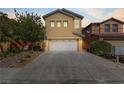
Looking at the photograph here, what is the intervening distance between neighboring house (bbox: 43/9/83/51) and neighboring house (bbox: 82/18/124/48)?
2.79 m

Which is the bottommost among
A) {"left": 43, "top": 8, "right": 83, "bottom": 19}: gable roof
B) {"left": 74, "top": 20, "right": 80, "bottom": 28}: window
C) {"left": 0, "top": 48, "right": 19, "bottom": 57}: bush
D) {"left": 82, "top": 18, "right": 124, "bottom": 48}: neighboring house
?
{"left": 0, "top": 48, "right": 19, "bottom": 57}: bush

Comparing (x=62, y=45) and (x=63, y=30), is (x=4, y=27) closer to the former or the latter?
(x=62, y=45)

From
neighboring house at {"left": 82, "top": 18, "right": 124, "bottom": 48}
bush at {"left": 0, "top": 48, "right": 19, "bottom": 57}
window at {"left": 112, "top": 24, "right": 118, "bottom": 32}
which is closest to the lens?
bush at {"left": 0, "top": 48, "right": 19, "bottom": 57}

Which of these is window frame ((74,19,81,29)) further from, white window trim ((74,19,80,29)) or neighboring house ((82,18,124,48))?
neighboring house ((82,18,124,48))

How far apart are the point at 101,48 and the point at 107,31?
6.58 meters

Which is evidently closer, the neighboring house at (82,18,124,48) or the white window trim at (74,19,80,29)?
the neighboring house at (82,18,124,48)

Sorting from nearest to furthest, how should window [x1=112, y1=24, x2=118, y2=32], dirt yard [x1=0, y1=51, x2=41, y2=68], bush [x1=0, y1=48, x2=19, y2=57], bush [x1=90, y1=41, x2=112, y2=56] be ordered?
dirt yard [x1=0, y1=51, x2=41, y2=68] → bush [x1=0, y1=48, x2=19, y2=57] → bush [x1=90, y1=41, x2=112, y2=56] → window [x1=112, y1=24, x2=118, y2=32]

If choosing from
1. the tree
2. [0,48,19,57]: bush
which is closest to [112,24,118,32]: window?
[0,48,19,57]: bush

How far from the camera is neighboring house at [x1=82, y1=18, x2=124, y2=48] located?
40062mm

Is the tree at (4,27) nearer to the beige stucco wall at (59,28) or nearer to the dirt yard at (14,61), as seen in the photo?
the dirt yard at (14,61)

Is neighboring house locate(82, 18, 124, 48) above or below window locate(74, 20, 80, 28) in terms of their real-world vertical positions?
below

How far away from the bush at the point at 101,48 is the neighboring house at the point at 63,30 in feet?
30.1

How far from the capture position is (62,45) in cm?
4778

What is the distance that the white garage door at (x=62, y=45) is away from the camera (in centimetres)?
4753
